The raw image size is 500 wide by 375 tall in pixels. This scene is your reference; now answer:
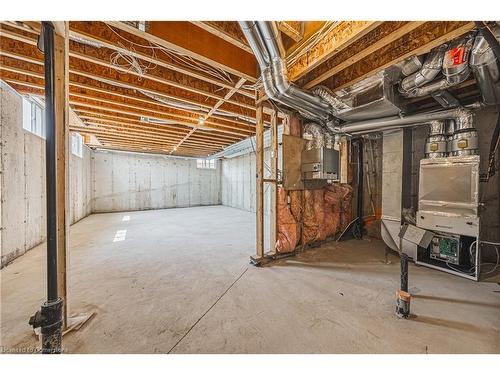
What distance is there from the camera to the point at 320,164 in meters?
2.84

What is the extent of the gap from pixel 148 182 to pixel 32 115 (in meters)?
5.25

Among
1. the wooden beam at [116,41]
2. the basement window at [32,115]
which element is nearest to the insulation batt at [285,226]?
the wooden beam at [116,41]

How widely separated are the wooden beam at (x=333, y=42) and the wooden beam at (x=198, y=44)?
1.97ft

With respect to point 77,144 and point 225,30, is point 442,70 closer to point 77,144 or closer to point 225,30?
point 225,30

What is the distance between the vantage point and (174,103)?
10.6 feet

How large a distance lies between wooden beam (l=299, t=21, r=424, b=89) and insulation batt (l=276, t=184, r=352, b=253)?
5.04ft

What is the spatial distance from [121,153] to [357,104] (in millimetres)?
8213

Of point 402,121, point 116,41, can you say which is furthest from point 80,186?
point 402,121

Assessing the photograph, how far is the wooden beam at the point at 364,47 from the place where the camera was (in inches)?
59.9

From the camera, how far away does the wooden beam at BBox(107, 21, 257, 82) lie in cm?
171

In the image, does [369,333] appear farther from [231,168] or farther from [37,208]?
[231,168]

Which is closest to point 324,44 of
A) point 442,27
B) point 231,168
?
point 442,27

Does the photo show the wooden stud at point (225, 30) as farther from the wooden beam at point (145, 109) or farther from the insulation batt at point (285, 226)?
the wooden beam at point (145, 109)

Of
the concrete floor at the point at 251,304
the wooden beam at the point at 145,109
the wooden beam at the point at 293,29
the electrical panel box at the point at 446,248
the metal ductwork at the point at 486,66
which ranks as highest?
the wooden beam at the point at 293,29
